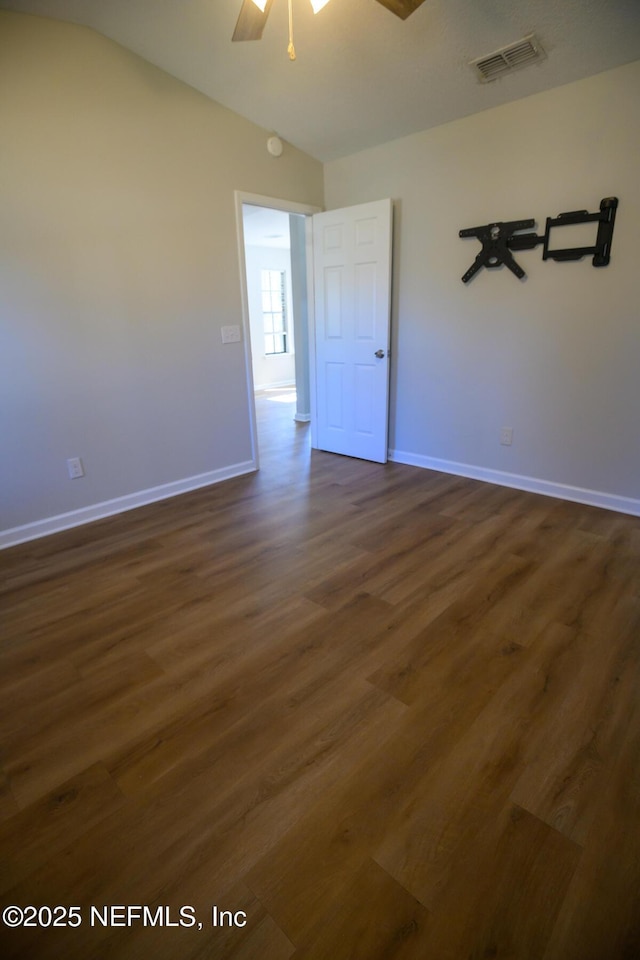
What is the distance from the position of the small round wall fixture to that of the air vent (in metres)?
1.53

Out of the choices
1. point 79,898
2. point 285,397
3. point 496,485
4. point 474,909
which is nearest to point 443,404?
point 496,485

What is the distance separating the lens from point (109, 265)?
2.89 meters

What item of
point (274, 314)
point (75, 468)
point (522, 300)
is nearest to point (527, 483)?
point (522, 300)

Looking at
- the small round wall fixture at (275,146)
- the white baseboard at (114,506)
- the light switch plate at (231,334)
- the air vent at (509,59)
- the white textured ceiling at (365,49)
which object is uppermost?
the white textured ceiling at (365,49)

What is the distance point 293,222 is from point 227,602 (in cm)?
447

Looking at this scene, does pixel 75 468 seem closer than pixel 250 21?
No

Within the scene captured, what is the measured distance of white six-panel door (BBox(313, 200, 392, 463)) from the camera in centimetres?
369

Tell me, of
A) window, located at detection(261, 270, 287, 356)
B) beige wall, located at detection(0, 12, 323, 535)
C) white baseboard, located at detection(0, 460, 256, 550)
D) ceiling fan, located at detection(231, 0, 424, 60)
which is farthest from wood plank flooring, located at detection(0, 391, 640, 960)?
window, located at detection(261, 270, 287, 356)

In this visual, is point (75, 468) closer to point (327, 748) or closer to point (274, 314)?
point (327, 748)

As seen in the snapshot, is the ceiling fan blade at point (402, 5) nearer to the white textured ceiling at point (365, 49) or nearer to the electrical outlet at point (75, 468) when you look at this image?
the white textured ceiling at point (365, 49)

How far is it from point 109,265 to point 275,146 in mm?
1723

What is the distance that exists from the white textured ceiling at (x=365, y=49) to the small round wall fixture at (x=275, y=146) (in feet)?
0.56

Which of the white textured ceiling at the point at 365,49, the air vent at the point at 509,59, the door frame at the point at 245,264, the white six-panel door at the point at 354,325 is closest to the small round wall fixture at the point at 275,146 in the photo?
the white textured ceiling at the point at 365,49

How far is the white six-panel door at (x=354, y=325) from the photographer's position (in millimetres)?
3693
